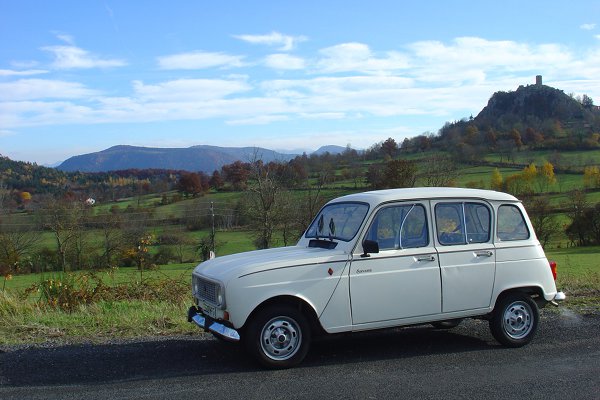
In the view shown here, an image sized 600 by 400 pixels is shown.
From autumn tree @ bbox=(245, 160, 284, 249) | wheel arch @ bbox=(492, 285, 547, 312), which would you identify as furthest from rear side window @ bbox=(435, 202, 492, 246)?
autumn tree @ bbox=(245, 160, 284, 249)

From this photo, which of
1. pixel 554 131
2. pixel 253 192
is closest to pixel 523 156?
pixel 554 131

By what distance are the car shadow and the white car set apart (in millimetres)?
398

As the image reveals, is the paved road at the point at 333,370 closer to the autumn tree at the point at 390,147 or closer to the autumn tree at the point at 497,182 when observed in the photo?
the autumn tree at the point at 497,182

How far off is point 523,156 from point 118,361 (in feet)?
285

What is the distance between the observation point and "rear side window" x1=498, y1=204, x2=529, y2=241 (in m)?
6.92

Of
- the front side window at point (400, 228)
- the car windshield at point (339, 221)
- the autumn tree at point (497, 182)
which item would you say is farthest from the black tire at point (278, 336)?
the autumn tree at point (497, 182)

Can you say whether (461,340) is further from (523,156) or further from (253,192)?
(523,156)

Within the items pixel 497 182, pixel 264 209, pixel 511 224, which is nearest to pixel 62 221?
pixel 264 209

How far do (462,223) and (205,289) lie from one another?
3144mm

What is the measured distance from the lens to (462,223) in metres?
6.76

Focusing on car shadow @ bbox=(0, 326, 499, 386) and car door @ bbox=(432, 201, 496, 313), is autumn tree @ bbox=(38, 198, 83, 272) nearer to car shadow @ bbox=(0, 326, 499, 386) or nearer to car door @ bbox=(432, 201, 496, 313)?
car shadow @ bbox=(0, 326, 499, 386)

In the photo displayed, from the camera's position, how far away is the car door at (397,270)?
19.9ft

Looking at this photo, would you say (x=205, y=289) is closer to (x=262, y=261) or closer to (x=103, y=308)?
(x=262, y=261)

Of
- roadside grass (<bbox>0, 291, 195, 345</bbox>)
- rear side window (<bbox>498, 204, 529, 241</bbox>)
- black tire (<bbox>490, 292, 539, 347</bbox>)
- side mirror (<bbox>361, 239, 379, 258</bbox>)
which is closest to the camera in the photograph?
side mirror (<bbox>361, 239, 379, 258</bbox>)
